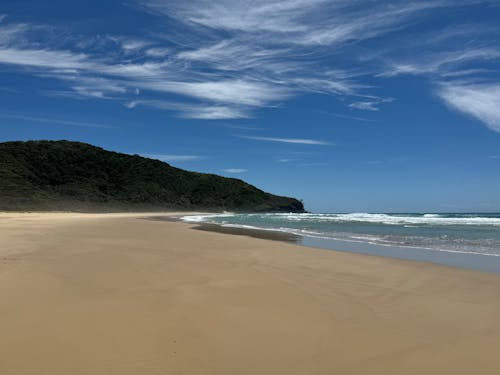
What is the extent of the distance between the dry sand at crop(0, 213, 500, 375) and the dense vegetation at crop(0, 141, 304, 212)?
66137 mm

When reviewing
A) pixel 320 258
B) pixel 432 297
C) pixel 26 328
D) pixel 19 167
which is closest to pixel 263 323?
pixel 26 328

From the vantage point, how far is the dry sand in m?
3.42

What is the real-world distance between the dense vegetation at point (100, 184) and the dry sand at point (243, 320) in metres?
66.1

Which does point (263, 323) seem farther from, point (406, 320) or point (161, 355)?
point (406, 320)

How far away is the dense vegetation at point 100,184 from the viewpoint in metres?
75.8

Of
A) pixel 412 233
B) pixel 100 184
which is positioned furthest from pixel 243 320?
pixel 100 184

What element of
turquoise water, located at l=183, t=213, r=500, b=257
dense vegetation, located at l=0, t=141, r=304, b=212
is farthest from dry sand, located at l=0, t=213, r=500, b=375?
Result: dense vegetation, located at l=0, t=141, r=304, b=212

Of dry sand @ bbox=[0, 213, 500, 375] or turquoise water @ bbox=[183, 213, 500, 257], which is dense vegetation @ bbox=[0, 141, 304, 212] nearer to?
turquoise water @ bbox=[183, 213, 500, 257]

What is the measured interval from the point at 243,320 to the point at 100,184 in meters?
97.1

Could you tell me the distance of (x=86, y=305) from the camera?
5.10 metres

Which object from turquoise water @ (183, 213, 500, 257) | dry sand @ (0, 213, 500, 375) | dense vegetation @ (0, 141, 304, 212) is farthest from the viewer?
dense vegetation @ (0, 141, 304, 212)

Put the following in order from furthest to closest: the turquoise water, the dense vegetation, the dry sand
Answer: the dense vegetation < the turquoise water < the dry sand

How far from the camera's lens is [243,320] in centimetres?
464

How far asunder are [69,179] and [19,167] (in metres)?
10.6
